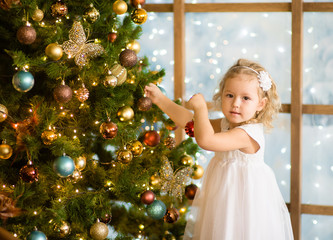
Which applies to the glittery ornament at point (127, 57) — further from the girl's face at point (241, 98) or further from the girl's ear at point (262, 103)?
the girl's ear at point (262, 103)

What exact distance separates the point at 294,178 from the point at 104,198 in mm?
1197

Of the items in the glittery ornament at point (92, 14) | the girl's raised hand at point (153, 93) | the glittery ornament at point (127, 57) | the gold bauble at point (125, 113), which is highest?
the glittery ornament at point (92, 14)

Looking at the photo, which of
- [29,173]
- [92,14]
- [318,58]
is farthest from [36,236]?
[318,58]

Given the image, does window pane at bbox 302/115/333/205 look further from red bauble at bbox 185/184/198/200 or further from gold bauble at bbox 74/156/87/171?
gold bauble at bbox 74/156/87/171

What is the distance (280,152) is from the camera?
8.07ft

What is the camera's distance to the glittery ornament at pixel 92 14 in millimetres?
1648

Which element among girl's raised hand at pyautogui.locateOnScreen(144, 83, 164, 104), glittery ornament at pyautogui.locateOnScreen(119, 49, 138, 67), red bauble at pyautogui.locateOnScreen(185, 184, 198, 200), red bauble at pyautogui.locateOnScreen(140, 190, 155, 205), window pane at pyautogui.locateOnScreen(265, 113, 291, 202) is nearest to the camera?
glittery ornament at pyautogui.locateOnScreen(119, 49, 138, 67)

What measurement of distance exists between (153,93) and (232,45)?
787mm

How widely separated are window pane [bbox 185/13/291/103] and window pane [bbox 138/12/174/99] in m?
0.11

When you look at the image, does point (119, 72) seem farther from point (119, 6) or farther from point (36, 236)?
point (36, 236)

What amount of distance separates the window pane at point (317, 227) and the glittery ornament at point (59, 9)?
1821 mm

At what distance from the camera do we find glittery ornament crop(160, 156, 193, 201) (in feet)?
6.30

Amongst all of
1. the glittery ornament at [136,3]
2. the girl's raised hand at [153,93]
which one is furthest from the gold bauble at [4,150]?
the glittery ornament at [136,3]

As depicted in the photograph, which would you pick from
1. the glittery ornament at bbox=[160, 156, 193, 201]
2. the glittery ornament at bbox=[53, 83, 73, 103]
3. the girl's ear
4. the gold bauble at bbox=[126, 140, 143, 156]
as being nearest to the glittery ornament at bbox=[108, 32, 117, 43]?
the glittery ornament at bbox=[53, 83, 73, 103]
